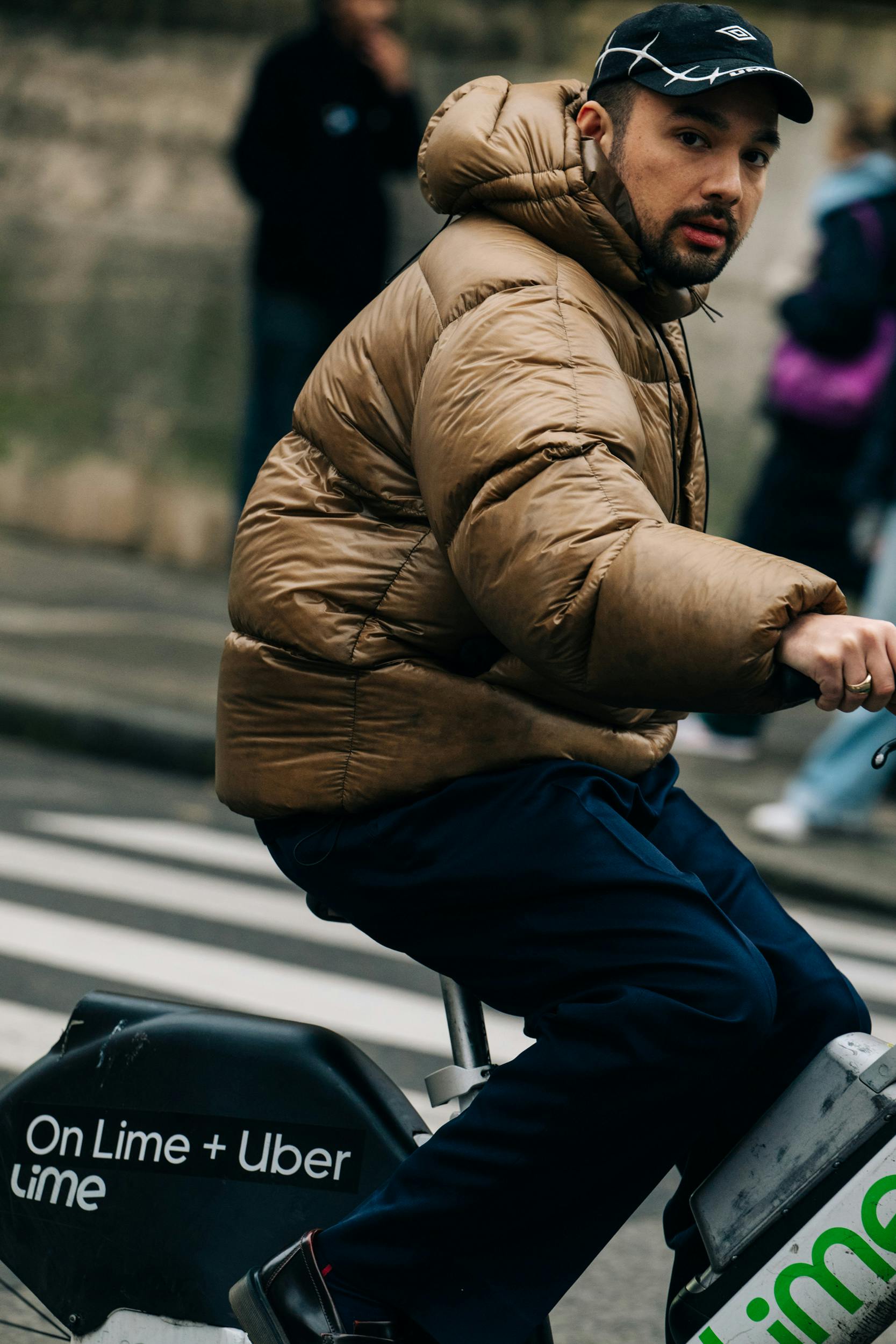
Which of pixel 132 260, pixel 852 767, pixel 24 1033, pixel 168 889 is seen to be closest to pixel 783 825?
pixel 852 767

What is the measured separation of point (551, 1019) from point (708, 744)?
5.90 meters

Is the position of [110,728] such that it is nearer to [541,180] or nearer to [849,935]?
[849,935]

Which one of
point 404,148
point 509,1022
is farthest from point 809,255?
point 509,1022

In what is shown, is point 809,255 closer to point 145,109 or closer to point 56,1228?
point 145,109

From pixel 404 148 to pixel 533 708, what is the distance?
23.8 ft

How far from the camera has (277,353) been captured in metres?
9.52

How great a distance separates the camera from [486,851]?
2352mm

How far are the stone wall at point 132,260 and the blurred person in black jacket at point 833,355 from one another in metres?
3.25

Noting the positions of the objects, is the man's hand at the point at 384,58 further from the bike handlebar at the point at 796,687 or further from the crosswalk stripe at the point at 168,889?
the bike handlebar at the point at 796,687

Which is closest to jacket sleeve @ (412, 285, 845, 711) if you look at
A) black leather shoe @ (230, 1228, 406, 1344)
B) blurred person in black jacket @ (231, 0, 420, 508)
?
black leather shoe @ (230, 1228, 406, 1344)

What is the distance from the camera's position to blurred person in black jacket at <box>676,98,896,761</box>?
25.0 feet

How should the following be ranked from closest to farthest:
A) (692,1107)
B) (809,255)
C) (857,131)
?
1. (692,1107)
2. (857,131)
3. (809,255)

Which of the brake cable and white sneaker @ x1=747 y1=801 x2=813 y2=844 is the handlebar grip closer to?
the brake cable

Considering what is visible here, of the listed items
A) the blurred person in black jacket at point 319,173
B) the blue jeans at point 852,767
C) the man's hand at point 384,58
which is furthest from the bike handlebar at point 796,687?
the man's hand at point 384,58
